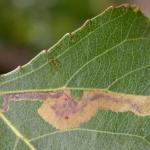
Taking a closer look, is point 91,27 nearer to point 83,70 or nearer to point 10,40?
point 83,70

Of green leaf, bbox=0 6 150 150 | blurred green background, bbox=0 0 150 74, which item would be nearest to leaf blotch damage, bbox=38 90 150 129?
green leaf, bbox=0 6 150 150

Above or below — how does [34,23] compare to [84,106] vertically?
above

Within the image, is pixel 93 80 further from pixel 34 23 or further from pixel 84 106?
pixel 34 23

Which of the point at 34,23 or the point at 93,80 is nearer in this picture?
the point at 93,80

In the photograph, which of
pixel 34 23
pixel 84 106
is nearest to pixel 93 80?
pixel 84 106

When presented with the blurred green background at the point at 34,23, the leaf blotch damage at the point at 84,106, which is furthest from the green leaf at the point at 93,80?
the blurred green background at the point at 34,23

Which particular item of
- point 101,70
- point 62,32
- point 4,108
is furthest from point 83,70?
point 62,32

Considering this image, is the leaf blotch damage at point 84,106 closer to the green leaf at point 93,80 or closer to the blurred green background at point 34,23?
the green leaf at point 93,80
